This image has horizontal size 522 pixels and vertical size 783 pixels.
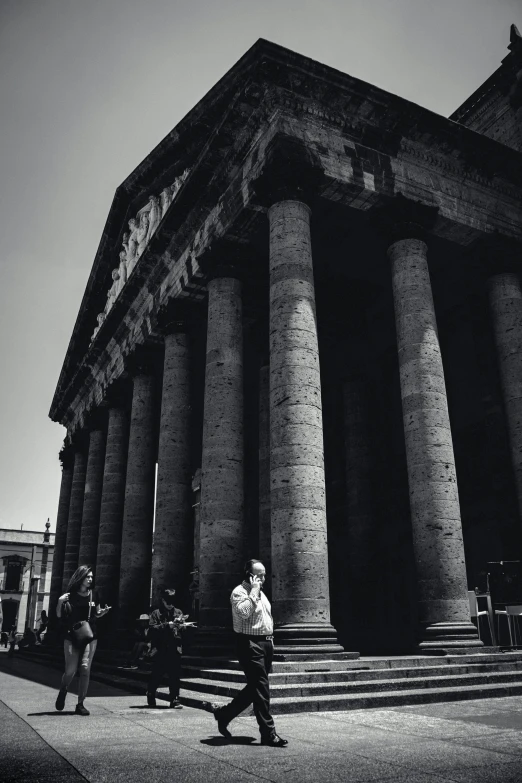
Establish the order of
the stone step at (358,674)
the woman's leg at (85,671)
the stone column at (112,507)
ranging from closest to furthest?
1. the woman's leg at (85,671)
2. the stone step at (358,674)
3. the stone column at (112,507)

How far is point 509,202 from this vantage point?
18.6 m

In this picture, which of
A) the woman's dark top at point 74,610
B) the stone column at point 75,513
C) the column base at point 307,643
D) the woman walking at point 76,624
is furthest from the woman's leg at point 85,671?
the stone column at point 75,513

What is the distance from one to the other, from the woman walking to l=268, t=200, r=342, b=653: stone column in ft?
13.0

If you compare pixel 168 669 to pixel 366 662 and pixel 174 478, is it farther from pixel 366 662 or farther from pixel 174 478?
pixel 174 478

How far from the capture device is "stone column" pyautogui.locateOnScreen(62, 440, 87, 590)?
30766mm

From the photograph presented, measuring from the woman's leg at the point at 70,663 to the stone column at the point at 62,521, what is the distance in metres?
25.1

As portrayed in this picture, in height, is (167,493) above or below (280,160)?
below

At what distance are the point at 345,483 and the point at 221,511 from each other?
9792 mm

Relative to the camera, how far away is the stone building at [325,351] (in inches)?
509

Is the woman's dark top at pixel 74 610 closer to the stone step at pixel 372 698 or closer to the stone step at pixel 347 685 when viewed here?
the stone step at pixel 372 698

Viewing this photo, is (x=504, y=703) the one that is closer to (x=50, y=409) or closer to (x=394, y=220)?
(x=394, y=220)

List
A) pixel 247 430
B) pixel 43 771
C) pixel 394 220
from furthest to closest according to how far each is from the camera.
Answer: pixel 247 430 → pixel 394 220 → pixel 43 771

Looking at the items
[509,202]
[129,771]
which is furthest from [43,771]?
[509,202]

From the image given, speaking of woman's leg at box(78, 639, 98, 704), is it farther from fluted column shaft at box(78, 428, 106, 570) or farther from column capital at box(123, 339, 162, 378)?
fluted column shaft at box(78, 428, 106, 570)
